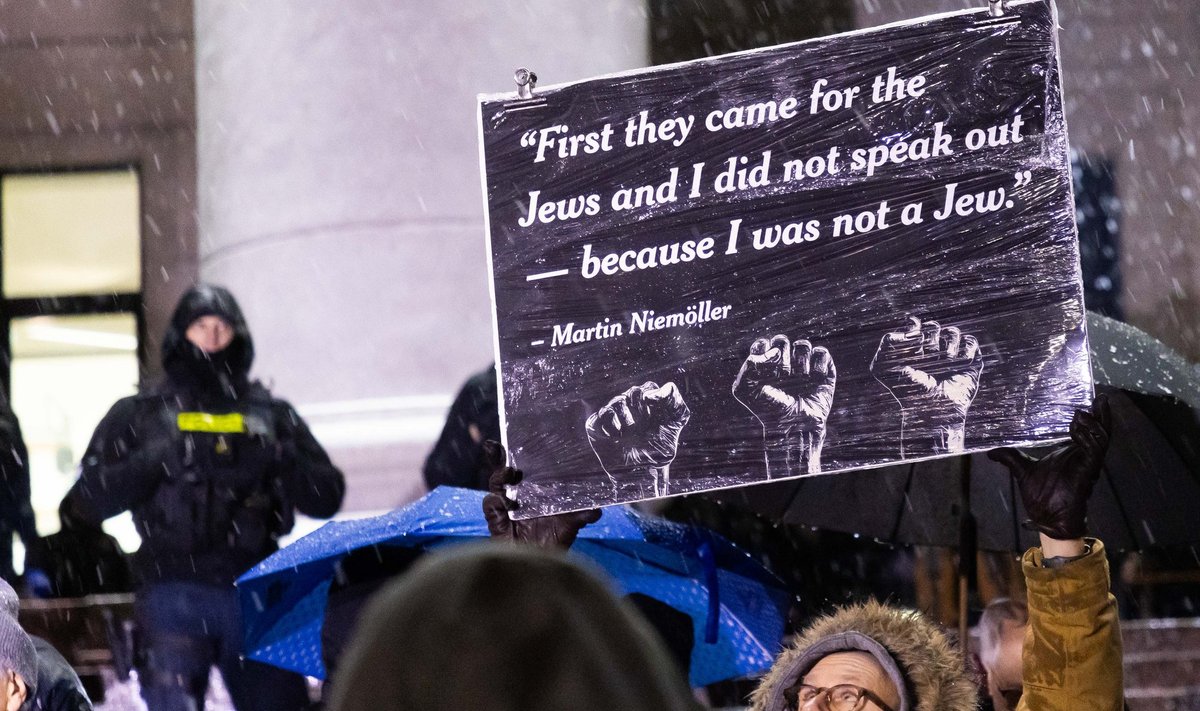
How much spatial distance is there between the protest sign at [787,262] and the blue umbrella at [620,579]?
63 cm

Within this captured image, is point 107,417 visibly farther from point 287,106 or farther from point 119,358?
point 119,358

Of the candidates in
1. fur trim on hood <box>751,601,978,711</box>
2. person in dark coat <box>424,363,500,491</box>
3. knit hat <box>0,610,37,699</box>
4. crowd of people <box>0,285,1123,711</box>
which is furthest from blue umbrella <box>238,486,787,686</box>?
person in dark coat <box>424,363,500,491</box>

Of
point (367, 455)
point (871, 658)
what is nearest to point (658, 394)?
point (871, 658)

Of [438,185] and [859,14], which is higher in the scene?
[859,14]

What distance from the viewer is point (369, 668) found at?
1.07m

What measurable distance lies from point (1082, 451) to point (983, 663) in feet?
5.36

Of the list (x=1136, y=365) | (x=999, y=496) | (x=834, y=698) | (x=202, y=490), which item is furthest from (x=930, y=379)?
(x=202, y=490)

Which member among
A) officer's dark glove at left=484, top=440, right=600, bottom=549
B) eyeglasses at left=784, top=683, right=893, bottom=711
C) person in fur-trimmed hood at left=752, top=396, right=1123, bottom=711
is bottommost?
eyeglasses at left=784, top=683, right=893, bottom=711

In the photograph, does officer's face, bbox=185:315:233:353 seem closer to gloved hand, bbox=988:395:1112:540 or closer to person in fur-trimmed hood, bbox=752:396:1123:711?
person in fur-trimmed hood, bbox=752:396:1123:711

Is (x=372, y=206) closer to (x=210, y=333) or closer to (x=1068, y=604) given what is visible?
(x=210, y=333)

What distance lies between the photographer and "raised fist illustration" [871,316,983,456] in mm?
3377

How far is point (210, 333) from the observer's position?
16.7ft

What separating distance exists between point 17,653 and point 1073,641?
2.51m

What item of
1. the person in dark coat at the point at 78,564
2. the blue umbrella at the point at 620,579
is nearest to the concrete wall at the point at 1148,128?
the person in dark coat at the point at 78,564
